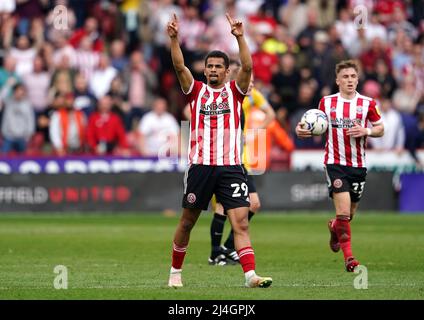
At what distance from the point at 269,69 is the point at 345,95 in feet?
44.9

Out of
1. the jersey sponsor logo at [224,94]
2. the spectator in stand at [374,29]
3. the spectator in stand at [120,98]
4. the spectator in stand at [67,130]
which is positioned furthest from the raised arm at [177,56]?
the spectator in stand at [374,29]

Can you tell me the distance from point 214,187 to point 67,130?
45.9 feet

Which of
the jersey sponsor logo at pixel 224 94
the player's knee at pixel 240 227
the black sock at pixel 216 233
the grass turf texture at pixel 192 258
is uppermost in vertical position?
the jersey sponsor logo at pixel 224 94

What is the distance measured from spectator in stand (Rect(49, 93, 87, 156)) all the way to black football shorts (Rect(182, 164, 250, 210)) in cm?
1387

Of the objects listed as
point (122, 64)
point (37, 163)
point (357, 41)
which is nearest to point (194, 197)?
point (37, 163)

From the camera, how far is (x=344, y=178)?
13.4 metres

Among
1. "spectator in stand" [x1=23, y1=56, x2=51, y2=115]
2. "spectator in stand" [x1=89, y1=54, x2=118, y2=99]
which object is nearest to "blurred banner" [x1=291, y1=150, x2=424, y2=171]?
"spectator in stand" [x1=89, y1=54, x2=118, y2=99]

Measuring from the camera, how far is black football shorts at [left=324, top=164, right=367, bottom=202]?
525 inches

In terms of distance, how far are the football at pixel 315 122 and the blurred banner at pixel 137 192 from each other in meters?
11.0

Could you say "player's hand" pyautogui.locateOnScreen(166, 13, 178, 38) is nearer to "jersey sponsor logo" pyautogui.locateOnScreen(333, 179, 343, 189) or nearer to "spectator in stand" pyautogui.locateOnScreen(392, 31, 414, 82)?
"jersey sponsor logo" pyautogui.locateOnScreen(333, 179, 343, 189)

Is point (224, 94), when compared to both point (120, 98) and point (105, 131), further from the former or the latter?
point (120, 98)

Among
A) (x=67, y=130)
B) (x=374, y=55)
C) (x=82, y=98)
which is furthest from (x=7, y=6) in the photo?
(x=374, y=55)

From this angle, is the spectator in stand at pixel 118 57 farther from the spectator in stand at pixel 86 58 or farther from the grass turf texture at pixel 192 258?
the grass turf texture at pixel 192 258

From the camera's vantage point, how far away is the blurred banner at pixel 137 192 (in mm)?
23688
